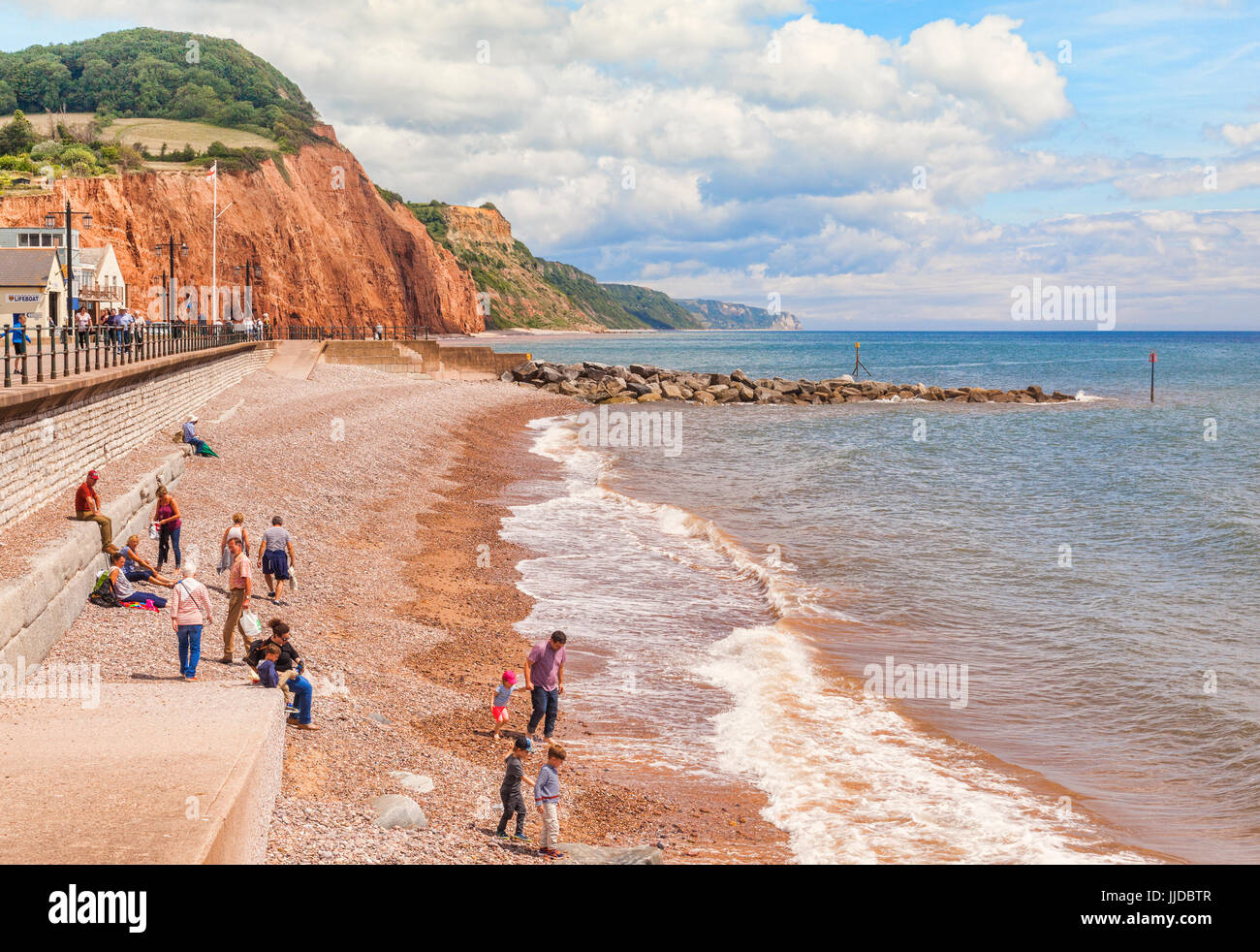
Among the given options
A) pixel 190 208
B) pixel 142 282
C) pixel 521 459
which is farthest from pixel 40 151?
pixel 521 459

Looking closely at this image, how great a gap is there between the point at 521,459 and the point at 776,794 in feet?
87.3

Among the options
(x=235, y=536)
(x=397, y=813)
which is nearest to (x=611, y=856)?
(x=397, y=813)

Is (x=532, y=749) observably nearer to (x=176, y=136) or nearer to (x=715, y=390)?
(x=715, y=390)

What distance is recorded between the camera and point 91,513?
14.3 meters

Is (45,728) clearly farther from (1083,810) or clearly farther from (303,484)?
(303,484)

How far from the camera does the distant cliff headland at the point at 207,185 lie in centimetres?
7169

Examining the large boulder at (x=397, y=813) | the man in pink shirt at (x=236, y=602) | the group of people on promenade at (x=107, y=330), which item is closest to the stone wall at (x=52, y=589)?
the man in pink shirt at (x=236, y=602)

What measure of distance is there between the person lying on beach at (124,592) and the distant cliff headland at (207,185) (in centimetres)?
4704

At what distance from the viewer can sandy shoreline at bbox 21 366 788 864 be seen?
8984mm

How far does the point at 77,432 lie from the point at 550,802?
1267 cm

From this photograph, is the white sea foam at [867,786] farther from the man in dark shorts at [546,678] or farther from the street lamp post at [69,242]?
the street lamp post at [69,242]

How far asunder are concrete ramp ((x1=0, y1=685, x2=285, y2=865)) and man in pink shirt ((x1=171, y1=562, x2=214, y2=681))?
1.98ft

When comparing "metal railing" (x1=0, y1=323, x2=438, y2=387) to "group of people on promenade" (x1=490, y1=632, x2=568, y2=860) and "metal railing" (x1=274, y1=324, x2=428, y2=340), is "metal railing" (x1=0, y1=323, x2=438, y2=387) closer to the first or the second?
"metal railing" (x1=274, y1=324, x2=428, y2=340)
